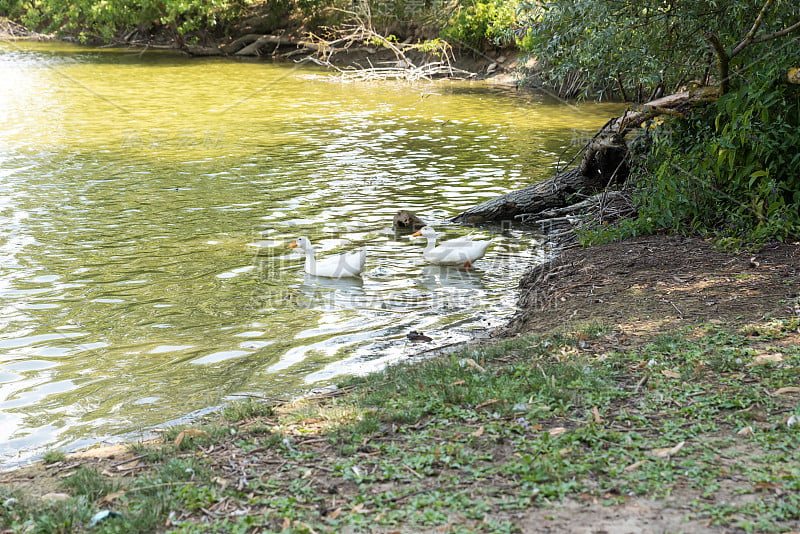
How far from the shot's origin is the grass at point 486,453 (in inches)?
154

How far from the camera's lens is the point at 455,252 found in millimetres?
10180

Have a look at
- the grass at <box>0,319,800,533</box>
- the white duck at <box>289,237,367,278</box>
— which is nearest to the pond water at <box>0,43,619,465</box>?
the white duck at <box>289,237,367,278</box>

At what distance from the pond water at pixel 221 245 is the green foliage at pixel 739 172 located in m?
2.19

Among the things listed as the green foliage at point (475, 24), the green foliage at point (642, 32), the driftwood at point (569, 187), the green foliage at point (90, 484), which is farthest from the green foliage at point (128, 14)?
the green foliage at point (90, 484)

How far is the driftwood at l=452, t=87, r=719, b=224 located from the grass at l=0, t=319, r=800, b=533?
6500 mm

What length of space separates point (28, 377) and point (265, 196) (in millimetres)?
7534

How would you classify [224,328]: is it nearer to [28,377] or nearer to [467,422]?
[28,377]

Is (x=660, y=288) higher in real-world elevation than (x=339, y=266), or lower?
higher

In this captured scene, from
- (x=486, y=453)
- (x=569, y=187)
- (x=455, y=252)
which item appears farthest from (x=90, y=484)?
(x=569, y=187)

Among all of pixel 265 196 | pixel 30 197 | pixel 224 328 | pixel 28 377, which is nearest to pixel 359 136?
pixel 265 196

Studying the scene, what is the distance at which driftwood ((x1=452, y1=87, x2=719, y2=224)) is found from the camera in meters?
12.0

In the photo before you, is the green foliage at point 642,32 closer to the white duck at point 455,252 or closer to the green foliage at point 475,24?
the white duck at point 455,252

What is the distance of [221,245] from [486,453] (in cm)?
743

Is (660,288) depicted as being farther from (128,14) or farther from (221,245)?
(128,14)
